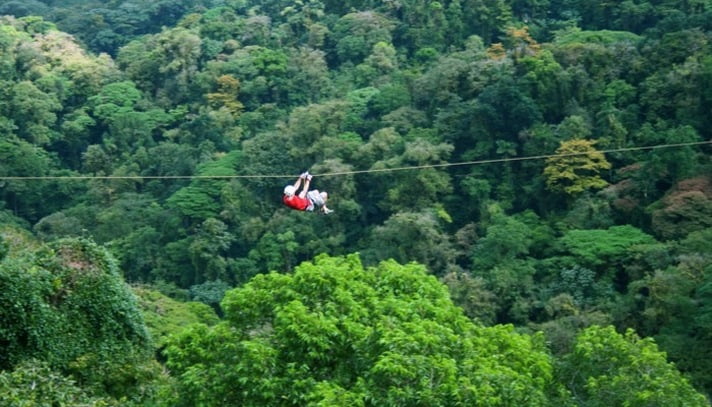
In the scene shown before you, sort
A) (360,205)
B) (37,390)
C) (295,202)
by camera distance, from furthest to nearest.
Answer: (360,205), (295,202), (37,390)

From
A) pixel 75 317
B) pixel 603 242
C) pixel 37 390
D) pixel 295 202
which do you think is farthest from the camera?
pixel 603 242

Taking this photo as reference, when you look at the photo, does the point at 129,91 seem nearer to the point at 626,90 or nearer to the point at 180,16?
the point at 180,16

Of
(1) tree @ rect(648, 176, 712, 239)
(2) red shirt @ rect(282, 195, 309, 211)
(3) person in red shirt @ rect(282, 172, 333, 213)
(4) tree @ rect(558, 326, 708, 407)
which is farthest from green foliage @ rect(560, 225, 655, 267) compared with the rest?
(2) red shirt @ rect(282, 195, 309, 211)

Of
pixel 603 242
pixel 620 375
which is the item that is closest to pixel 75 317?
pixel 620 375

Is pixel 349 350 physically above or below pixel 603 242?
above

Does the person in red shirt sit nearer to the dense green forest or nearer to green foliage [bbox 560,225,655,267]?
the dense green forest

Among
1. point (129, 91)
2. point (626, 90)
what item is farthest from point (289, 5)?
point (626, 90)

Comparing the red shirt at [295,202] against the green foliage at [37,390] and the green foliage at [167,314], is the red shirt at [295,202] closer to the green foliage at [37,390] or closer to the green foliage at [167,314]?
the green foliage at [37,390]

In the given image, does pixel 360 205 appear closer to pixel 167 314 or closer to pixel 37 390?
pixel 167 314
